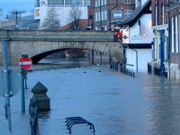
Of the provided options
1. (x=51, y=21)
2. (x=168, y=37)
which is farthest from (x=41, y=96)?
(x=51, y=21)

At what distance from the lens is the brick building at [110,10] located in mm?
100319

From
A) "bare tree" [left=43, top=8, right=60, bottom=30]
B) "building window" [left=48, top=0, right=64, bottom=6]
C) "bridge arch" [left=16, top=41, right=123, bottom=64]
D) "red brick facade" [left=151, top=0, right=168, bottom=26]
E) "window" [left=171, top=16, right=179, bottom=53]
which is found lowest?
"bridge arch" [left=16, top=41, right=123, bottom=64]

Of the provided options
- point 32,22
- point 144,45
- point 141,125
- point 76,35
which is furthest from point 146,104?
point 32,22

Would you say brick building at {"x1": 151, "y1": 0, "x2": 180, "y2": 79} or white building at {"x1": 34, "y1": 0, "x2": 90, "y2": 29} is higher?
white building at {"x1": 34, "y1": 0, "x2": 90, "y2": 29}

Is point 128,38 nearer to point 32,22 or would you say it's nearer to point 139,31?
point 139,31

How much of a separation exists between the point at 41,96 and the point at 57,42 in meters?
56.7

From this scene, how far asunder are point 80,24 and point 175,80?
4173 inches

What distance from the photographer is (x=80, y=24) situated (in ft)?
468

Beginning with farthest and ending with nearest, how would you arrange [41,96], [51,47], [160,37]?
[51,47], [160,37], [41,96]

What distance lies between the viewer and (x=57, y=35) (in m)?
76.5

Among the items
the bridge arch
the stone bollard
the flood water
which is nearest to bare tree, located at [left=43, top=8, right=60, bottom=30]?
the bridge arch

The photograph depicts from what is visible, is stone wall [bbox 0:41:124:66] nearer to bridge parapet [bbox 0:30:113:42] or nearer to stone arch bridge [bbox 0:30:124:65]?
stone arch bridge [bbox 0:30:124:65]

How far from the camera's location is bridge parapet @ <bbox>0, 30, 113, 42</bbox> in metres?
74.7

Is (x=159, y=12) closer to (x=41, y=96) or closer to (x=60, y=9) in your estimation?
(x=41, y=96)
